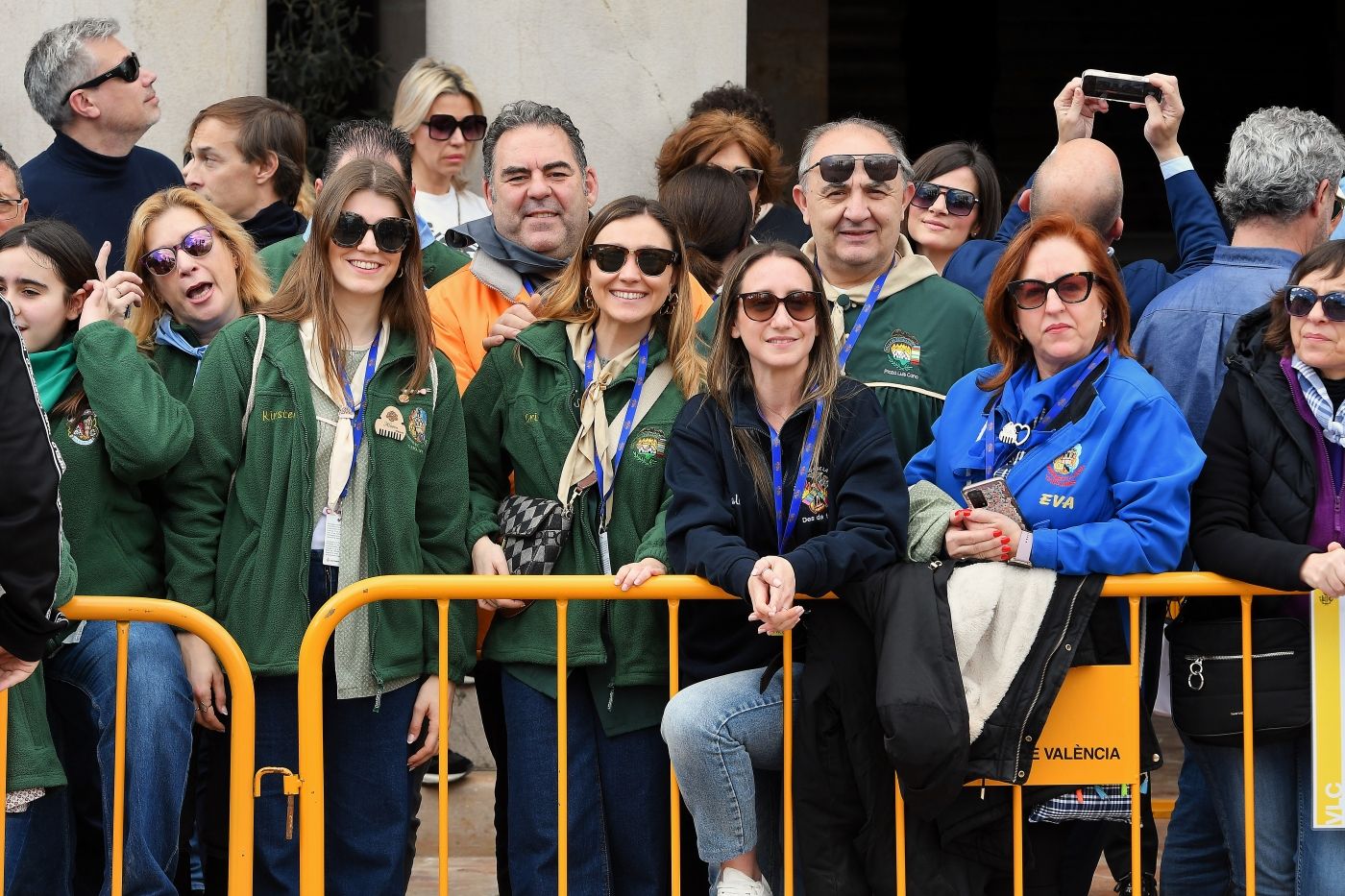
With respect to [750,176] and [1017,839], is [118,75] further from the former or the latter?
[1017,839]

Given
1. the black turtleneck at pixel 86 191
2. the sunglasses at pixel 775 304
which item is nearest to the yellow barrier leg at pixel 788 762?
the sunglasses at pixel 775 304

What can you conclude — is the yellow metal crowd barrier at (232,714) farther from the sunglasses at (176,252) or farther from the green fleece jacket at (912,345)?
the green fleece jacket at (912,345)

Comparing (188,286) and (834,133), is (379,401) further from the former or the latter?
(834,133)

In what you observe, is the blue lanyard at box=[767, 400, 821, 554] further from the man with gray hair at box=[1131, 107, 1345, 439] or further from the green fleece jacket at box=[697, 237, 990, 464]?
the man with gray hair at box=[1131, 107, 1345, 439]

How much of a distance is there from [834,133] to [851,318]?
22.4 inches

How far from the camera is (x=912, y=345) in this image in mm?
4883

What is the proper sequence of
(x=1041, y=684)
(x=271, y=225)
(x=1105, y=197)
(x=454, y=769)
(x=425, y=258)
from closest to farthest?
(x=1041, y=684) → (x=1105, y=197) → (x=425, y=258) → (x=271, y=225) → (x=454, y=769)

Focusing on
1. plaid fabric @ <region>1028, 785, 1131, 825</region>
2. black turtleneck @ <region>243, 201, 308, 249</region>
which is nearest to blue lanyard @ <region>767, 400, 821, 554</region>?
plaid fabric @ <region>1028, 785, 1131, 825</region>

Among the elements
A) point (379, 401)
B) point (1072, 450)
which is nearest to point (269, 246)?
point (379, 401)

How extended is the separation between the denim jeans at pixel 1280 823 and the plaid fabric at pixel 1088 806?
268 millimetres

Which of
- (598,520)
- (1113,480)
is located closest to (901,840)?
(1113,480)

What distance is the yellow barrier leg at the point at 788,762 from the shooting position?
4387 mm

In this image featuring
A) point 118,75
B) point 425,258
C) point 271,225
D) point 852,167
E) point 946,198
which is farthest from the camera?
point 118,75

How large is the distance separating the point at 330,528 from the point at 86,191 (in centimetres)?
235
